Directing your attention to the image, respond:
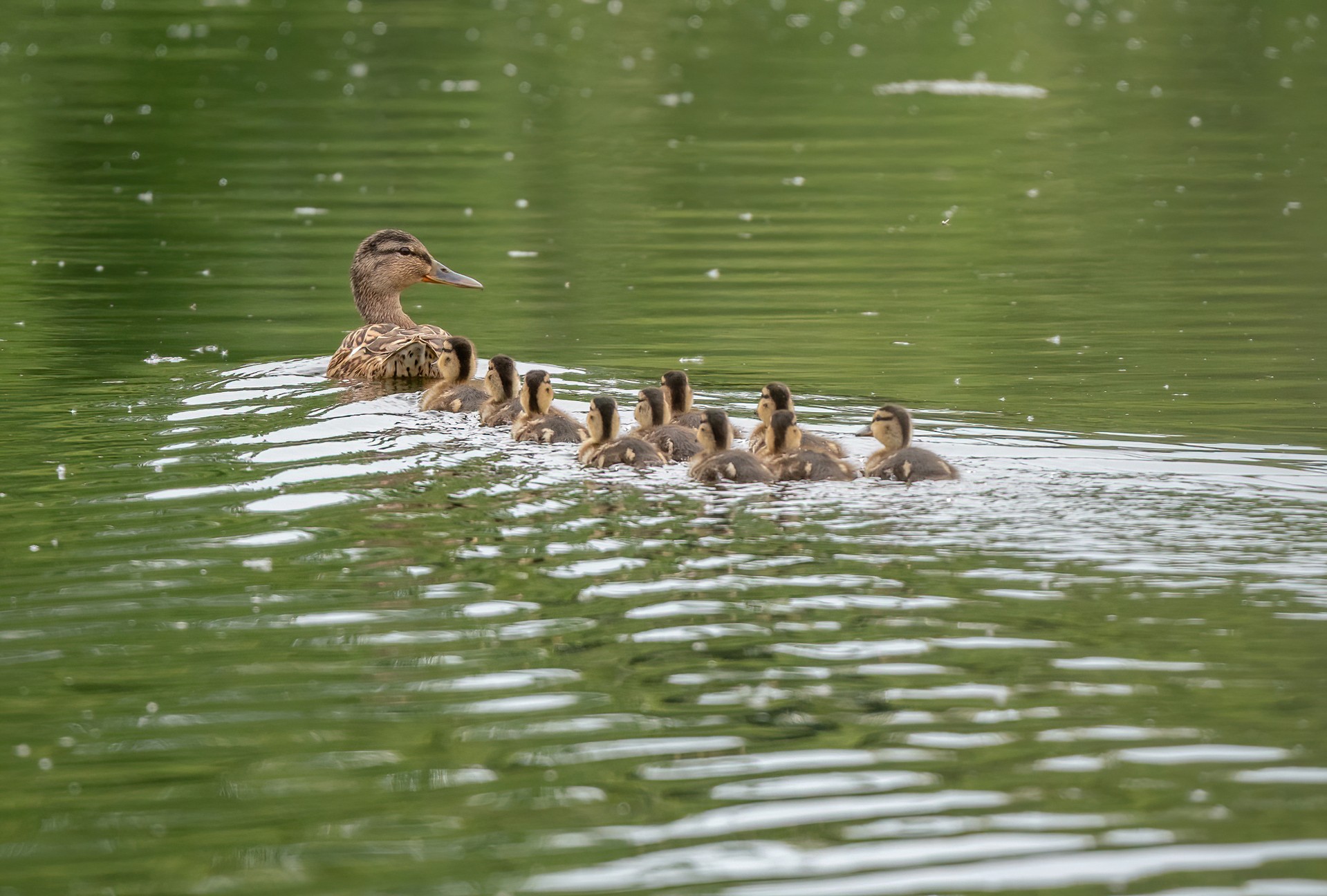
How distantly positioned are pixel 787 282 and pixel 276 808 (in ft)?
37.8

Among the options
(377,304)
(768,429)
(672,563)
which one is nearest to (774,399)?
(768,429)

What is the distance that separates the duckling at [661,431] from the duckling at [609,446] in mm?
133

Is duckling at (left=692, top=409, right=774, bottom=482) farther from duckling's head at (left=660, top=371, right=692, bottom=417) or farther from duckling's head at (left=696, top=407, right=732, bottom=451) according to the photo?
duckling's head at (left=660, top=371, right=692, bottom=417)

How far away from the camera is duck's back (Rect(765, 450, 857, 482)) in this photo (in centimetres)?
906

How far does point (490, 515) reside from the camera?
8.39 m

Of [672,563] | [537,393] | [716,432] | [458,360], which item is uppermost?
[458,360]

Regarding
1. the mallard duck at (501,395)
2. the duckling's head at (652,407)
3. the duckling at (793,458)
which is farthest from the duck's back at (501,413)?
the duckling at (793,458)

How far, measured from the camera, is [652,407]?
10.1 meters

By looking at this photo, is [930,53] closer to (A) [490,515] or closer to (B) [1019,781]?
(A) [490,515]

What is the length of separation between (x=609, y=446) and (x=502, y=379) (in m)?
1.74

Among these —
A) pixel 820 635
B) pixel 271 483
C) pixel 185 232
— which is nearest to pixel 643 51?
pixel 185 232

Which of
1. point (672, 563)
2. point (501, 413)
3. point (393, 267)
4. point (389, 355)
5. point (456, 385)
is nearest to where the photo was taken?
point (672, 563)

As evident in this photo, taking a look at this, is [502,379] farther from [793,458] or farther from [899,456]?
[899,456]

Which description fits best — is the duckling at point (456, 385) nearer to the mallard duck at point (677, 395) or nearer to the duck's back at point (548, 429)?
the duck's back at point (548, 429)
